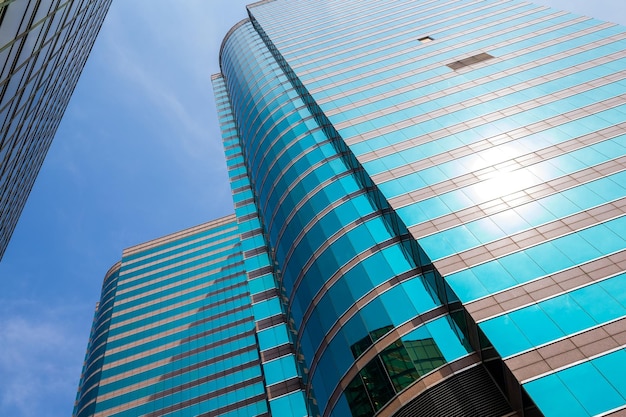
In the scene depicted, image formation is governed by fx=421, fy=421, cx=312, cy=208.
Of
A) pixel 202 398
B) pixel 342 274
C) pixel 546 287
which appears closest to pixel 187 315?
pixel 202 398

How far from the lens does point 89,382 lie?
222ft

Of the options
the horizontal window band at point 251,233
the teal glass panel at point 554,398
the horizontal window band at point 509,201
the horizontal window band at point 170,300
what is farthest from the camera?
the horizontal window band at point 170,300

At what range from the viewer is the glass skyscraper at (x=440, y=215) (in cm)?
1927

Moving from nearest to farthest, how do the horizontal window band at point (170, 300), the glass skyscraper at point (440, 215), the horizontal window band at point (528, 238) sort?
the glass skyscraper at point (440, 215)
the horizontal window band at point (528, 238)
the horizontal window band at point (170, 300)

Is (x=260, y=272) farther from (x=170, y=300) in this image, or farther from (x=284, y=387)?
(x=170, y=300)

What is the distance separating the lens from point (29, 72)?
1791 cm

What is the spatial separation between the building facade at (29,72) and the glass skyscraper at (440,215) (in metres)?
18.3

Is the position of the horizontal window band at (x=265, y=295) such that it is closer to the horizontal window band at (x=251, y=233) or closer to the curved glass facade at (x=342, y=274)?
the curved glass facade at (x=342, y=274)

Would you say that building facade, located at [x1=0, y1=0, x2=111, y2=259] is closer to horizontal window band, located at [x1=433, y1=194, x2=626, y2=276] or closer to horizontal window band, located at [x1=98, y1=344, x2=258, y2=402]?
horizontal window band, located at [x1=433, y1=194, x2=626, y2=276]

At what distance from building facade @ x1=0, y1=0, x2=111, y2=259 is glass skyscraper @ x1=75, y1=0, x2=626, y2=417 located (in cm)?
1835

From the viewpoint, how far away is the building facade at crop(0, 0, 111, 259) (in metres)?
14.3

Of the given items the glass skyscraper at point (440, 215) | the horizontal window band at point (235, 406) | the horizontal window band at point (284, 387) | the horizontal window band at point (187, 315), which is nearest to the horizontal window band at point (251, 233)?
the glass skyscraper at point (440, 215)

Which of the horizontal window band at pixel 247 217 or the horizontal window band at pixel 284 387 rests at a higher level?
the horizontal window band at pixel 247 217

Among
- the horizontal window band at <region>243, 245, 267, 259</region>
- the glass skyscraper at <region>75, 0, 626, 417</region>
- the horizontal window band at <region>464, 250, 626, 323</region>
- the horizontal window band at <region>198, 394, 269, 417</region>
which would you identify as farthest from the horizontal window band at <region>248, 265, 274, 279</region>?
the horizontal window band at <region>198, 394, 269, 417</region>
